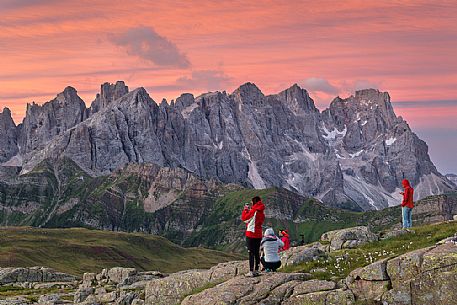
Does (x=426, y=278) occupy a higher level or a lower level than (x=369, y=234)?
lower

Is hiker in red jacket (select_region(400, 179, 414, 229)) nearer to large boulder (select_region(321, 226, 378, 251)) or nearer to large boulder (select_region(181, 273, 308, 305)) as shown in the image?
large boulder (select_region(321, 226, 378, 251))

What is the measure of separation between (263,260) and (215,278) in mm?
5748

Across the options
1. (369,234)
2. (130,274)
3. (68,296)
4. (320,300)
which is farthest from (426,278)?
(130,274)

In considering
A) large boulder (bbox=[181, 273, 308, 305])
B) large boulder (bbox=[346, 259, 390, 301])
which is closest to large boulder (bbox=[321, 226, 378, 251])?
large boulder (bbox=[181, 273, 308, 305])

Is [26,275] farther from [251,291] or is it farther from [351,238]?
[251,291]

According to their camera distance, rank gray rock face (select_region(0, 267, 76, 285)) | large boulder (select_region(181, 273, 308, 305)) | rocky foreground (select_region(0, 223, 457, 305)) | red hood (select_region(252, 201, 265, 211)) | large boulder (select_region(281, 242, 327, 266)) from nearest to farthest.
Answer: rocky foreground (select_region(0, 223, 457, 305))
large boulder (select_region(181, 273, 308, 305))
red hood (select_region(252, 201, 265, 211))
large boulder (select_region(281, 242, 327, 266))
gray rock face (select_region(0, 267, 76, 285))

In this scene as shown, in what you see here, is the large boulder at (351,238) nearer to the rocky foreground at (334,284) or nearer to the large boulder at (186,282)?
the rocky foreground at (334,284)

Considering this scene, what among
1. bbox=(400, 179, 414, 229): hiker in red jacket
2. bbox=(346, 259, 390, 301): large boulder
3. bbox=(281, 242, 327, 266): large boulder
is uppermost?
bbox=(400, 179, 414, 229): hiker in red jacket

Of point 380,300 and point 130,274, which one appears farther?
point 130,274

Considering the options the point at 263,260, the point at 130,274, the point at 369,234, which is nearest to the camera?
the point at 263,260

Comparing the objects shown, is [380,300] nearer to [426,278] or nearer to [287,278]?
[426,278]

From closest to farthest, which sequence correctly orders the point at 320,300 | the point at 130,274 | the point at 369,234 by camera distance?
the point at 320,300
the point at 369,234
the point at 130,274

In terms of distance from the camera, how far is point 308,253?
47.7m

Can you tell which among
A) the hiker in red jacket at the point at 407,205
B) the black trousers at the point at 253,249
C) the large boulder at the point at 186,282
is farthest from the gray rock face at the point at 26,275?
the black trousers at the point at 253,249
